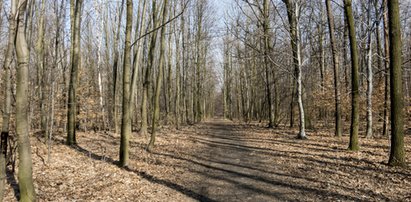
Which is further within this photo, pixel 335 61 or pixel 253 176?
pixel 335 61

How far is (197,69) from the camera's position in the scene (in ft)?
110

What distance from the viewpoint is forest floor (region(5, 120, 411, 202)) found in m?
6.11

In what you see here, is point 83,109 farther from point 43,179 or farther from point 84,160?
point 43,179

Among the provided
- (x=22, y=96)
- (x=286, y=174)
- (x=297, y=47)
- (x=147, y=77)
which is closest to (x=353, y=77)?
(x=297, y=47)

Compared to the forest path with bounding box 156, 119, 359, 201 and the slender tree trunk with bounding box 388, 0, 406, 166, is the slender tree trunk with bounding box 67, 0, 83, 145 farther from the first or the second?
the slender tree trunk with bounding box 388, 0, 406, 166

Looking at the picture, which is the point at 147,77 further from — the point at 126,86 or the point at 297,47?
the point at 297,47

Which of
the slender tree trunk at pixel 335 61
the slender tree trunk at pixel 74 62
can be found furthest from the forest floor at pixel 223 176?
the slender tree trunk at pixel 335 61

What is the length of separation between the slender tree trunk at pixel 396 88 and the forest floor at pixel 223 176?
60 cm

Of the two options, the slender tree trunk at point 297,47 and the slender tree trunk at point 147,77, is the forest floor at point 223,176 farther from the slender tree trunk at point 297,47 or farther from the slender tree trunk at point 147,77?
the slender tree trunk at point 147,77

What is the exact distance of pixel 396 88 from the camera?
26.8 feet

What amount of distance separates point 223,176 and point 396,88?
5503 mm

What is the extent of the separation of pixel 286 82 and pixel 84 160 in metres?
26.1

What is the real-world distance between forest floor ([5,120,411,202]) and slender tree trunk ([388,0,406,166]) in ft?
1.98

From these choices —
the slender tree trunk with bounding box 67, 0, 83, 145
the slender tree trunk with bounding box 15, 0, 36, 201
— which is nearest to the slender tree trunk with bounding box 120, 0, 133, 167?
the slender tree trunk with bounding box 15, 0, 36, 201
